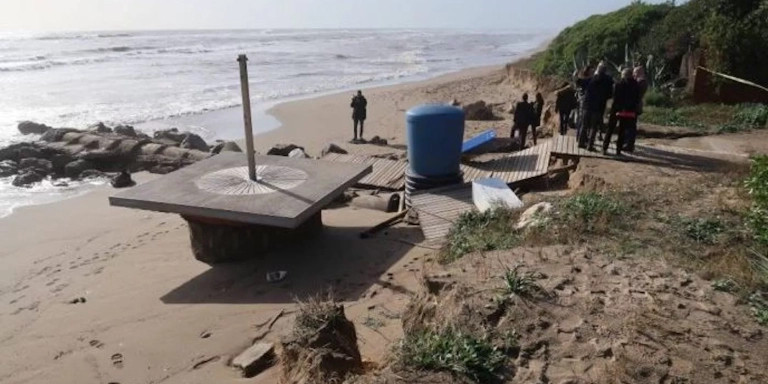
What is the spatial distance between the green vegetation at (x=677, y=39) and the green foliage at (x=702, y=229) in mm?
9960

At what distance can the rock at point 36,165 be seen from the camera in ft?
47.2

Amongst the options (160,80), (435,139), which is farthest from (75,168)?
(160,80)

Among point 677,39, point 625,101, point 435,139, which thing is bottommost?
point 435,139

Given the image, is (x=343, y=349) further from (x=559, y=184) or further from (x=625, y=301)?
(x=559, y=184)

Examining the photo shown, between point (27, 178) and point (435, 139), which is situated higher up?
point (435, 139)

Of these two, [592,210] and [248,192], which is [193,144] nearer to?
[248,192]

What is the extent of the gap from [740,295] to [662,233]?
4.35 feet

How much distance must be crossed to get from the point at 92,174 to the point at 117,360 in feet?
31.2

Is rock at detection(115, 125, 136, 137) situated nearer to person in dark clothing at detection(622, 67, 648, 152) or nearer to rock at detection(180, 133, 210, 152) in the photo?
rock at detection(180, 133, 210, 152)

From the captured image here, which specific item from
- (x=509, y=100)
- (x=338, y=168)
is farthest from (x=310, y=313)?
(x=509, y=100)

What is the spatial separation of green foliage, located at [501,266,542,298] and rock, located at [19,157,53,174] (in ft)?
43.4

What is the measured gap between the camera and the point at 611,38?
22734mm

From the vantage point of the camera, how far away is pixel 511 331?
3975mm

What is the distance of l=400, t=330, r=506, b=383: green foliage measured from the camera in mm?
3568
